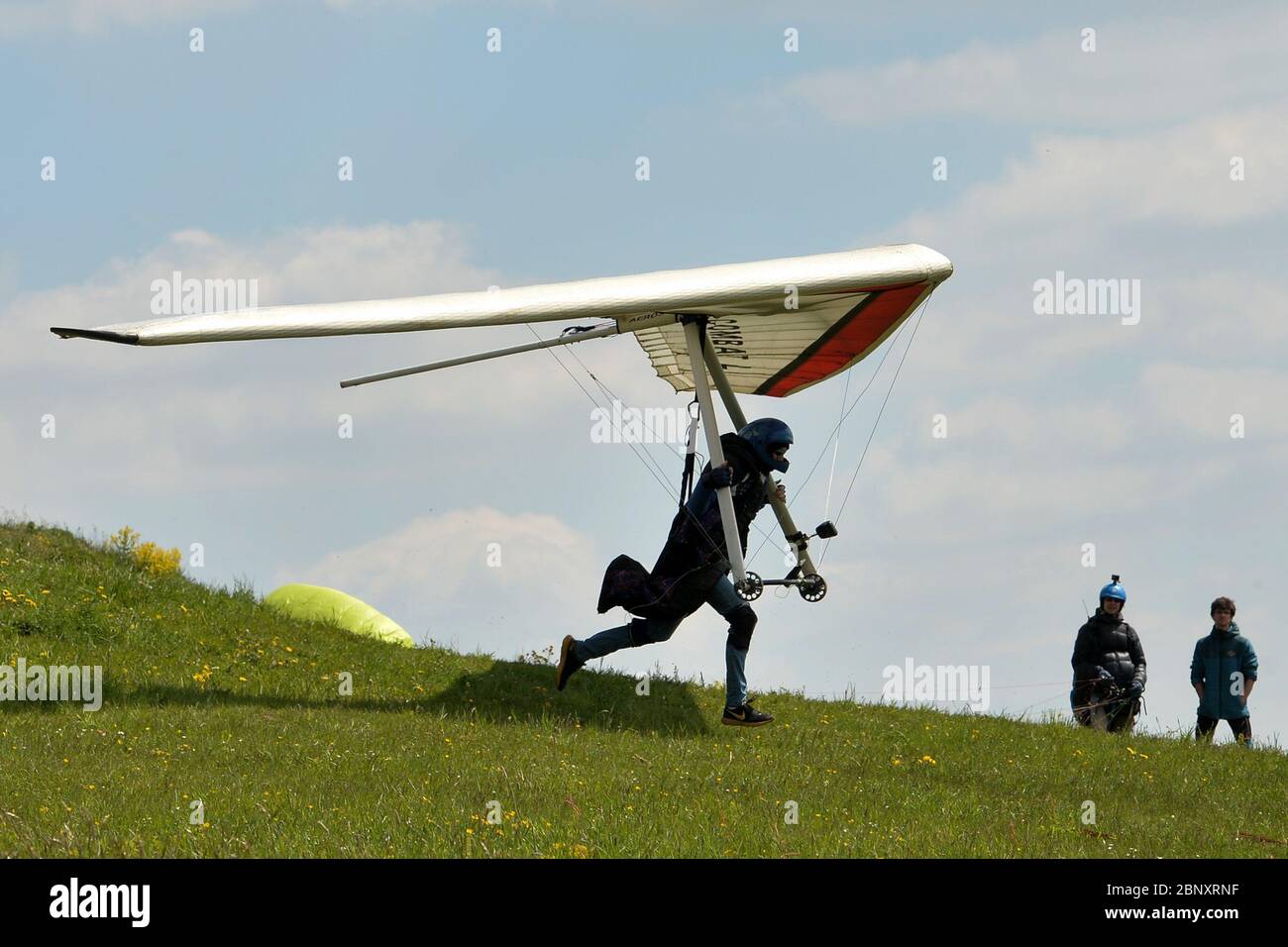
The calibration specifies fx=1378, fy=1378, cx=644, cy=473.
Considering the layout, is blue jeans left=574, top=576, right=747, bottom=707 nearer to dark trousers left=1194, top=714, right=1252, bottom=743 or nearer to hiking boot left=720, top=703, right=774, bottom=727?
hiking boot left=720, top=703, right=774, bottom=727

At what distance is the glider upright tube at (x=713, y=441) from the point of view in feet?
36.9

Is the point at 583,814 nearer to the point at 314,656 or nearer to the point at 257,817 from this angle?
the point at 257,817

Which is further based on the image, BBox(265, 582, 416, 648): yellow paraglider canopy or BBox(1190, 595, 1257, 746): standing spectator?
BBox(265, 582, 416, 648): yellow paraglider canopy

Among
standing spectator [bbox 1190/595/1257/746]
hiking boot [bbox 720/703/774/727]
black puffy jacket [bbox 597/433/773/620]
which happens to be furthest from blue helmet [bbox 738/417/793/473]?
standing spectator [bbox 1190/595/1257/746]

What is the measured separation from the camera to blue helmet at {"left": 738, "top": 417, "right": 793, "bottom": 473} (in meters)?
11.6

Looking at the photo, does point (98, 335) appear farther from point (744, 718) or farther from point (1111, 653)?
point (1111, 653)

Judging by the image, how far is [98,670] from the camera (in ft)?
38.4

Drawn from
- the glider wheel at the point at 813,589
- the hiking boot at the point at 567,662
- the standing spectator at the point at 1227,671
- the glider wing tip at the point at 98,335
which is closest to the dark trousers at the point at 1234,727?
the standing spectator at the point at 1227,671

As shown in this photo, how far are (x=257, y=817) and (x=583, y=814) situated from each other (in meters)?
1.71

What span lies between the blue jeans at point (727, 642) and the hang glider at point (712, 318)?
11.7 inches

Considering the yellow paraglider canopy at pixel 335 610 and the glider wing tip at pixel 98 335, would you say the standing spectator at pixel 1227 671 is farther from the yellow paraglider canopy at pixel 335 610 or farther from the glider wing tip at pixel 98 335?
the glider wing tip at pixel 98 335

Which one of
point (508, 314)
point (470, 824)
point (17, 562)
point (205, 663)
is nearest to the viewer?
point (470, 824)

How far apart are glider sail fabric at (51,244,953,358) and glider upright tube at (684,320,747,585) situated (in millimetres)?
274
